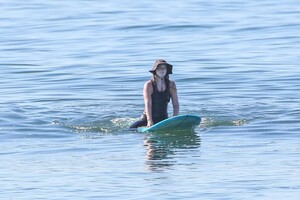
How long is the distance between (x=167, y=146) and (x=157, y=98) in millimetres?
1542

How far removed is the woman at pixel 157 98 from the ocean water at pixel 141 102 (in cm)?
43

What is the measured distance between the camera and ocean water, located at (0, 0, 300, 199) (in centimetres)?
1498

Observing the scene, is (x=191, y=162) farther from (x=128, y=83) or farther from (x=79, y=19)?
(x=79, y=19)

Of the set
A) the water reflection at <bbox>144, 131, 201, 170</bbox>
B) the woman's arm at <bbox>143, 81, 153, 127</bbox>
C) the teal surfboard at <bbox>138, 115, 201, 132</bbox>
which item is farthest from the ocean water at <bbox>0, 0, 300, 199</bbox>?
the woman's arm at <bbox>143, 81, 153, 127</bbox>

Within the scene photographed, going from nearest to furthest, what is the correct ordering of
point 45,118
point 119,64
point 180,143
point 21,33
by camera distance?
point 180,143 → point 45,118 → point 119,64 → point 21,33

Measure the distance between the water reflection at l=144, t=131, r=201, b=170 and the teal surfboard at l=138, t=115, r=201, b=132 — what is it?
96mm

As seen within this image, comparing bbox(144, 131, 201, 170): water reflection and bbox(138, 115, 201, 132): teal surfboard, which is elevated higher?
bbox(138, 115, 201, 132): teal surfboard

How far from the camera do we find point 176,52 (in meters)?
29.4

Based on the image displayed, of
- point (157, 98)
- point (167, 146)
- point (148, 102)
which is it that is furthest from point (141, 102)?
point (167, 146)

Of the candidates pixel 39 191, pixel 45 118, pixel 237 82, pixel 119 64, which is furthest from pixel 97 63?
pixel 39 191

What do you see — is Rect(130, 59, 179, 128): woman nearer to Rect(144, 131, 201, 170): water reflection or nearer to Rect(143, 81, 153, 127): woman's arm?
Rect(143, 81, 153, 127): woman's arm

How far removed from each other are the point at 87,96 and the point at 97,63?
184 inches

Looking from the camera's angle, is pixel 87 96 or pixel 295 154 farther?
pixel 87 96

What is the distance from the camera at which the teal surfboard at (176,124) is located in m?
18.5
